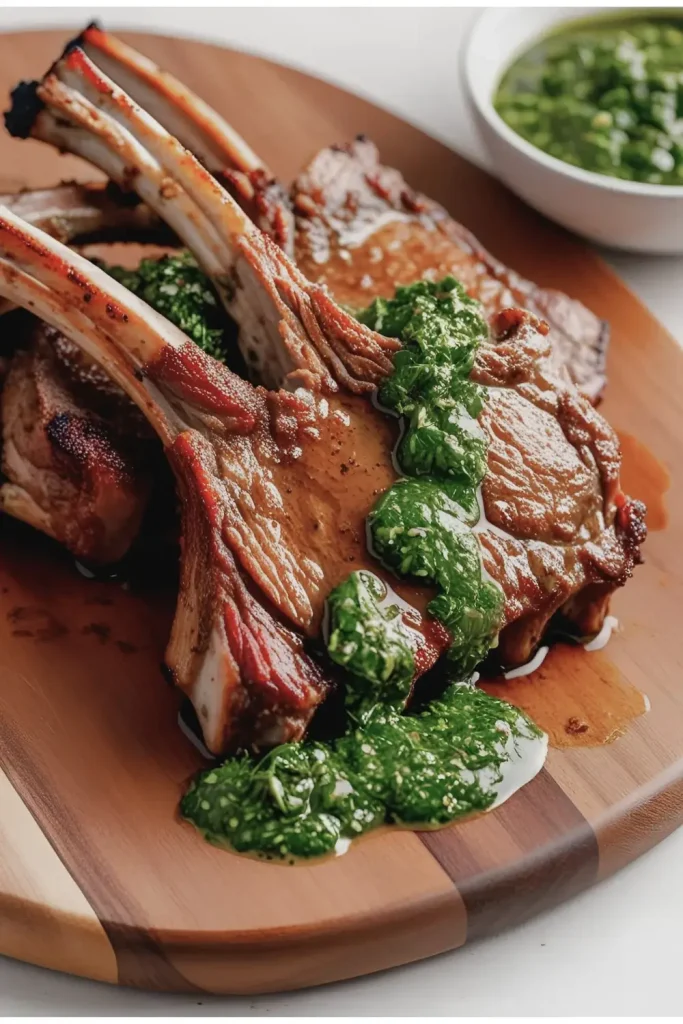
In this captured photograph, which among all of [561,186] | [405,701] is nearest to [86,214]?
[561,186]

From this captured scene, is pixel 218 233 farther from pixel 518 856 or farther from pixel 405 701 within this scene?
pixel 518 856

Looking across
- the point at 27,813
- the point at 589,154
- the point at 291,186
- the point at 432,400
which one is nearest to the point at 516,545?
the point at 432,400

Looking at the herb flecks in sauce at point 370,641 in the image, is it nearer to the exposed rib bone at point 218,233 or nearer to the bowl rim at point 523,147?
the exposed rib bone at point 218,233

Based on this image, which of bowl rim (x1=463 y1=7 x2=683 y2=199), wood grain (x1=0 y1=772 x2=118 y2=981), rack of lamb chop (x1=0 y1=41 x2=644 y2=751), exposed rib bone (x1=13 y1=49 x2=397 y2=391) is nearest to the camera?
wood grain (x1=0 y1=772 x2=118 y2=981)

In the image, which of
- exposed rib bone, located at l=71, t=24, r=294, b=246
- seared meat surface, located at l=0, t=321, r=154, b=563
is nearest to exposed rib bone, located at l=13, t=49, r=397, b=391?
exposed rib bone, located at l=71, t=24, r=294, b=246

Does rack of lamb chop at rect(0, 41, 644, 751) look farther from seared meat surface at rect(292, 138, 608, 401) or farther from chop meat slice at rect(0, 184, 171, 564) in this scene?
seared meat surface at rect(292, 138, 608, 401)

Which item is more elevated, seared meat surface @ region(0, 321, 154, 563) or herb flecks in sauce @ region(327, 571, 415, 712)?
herb flecks in sauce @ region(327, 571, 415, 712)

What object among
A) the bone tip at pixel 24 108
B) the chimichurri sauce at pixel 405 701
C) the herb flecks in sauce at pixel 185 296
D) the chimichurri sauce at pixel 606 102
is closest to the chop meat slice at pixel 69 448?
the herb flecks in sauce at pixel 185 296
